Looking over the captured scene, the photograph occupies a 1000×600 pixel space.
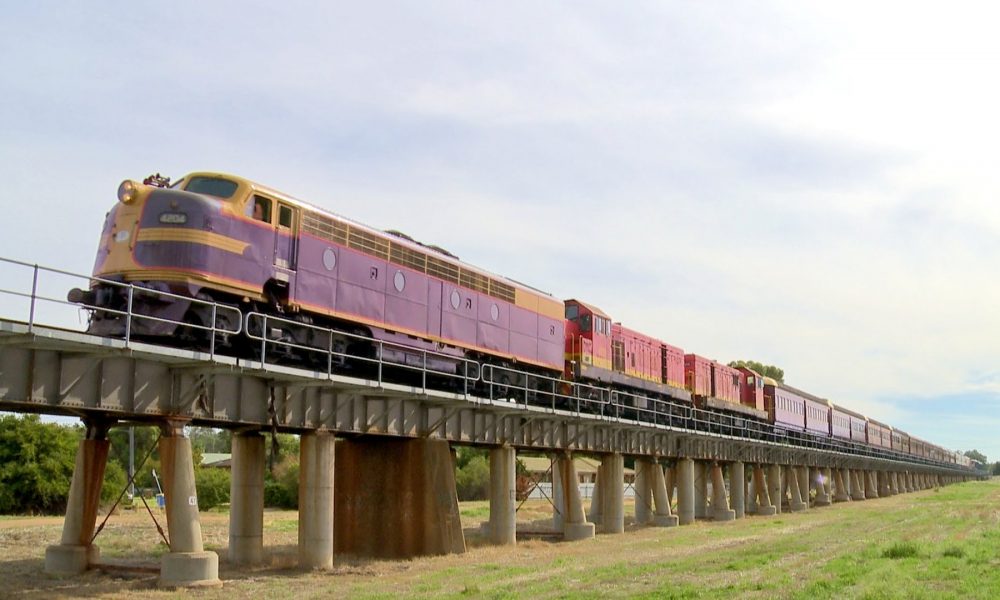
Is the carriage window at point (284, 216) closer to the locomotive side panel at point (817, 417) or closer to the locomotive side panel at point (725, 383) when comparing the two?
the locomotive side panel at point (725, 383)

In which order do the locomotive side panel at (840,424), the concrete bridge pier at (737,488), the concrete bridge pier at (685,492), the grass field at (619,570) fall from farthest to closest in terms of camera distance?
the locomotive side panel at (840,424) < the concrete bridge pier at (737,488) < the concrete bridge pier at (685,492) < the grass field at (619,570)

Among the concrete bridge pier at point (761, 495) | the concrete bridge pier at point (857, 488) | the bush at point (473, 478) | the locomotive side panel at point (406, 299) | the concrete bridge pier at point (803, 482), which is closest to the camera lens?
the locomotive side panel at point (406, 299)

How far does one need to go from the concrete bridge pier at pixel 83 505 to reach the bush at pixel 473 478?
176ft

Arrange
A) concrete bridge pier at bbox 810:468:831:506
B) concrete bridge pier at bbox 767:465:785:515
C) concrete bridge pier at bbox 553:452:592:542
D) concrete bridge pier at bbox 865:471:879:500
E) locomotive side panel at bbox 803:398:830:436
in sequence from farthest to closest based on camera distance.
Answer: concrete bridge pier at bbox 865:471:879:500
concrete bridge pier at bbox 810:468:831:506
locomotive side panel at bbox 803:398:830:436
concrete bridge pier at bbox 767:465:785:515
concrete bridge pier at bbox 553:452:592:542

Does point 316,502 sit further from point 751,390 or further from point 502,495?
point 751,390

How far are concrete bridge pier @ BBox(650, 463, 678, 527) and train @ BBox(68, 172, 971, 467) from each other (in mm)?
7148

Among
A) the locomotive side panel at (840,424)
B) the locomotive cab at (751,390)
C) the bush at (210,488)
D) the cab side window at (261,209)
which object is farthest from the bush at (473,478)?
the cab side window at (261,209)

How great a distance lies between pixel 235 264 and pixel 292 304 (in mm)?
1967

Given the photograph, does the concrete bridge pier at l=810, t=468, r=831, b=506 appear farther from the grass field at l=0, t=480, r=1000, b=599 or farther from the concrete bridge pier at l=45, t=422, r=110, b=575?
the concrete bridge pier at l=45, t=422, r=110, b=575

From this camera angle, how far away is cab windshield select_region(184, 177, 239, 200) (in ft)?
68.3

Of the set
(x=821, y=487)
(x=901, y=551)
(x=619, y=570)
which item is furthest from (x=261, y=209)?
(x=821, y=487)

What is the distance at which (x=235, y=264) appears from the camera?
2041 centimetres

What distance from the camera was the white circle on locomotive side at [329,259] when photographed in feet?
75.8

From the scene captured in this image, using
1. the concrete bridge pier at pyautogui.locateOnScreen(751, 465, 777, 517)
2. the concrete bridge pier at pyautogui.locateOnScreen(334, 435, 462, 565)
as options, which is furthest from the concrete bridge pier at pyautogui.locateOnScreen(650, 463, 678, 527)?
the concrete bridge pier at pyautogui.locateOnScreen(334, 435, 462, 565)
